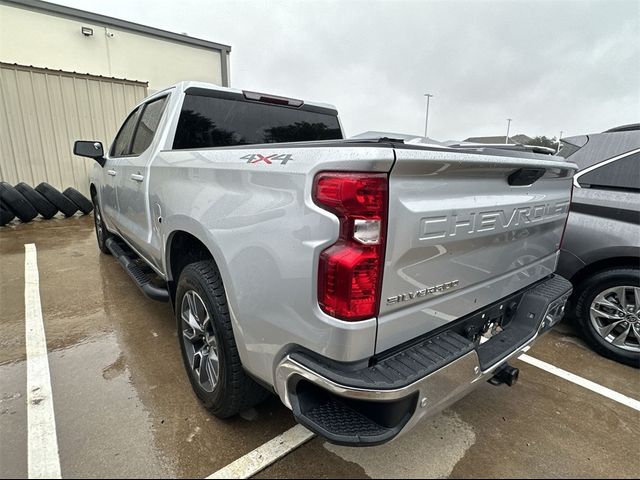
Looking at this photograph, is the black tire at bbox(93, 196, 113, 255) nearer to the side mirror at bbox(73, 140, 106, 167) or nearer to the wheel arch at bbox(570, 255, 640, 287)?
the side mirror at bbox(73, 140, 106, 167)

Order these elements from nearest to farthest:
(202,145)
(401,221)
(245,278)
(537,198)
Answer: (401,221) < (245,278) < (537,198) < (202,145)

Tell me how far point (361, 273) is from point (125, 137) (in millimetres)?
3729

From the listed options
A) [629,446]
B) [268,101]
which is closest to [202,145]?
[268,101]

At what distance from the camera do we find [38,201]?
8.05m

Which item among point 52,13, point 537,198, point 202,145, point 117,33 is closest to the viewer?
A: point 537,198

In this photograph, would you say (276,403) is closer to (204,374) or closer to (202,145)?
(204,374)

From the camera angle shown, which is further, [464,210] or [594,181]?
[594,181]

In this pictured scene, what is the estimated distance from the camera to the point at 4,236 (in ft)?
22.0

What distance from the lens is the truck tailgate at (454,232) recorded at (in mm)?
1342

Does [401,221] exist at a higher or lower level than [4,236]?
higher

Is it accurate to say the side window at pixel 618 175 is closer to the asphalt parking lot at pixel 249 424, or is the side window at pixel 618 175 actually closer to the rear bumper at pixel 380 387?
the asphalt parking lot at pixel 249 424

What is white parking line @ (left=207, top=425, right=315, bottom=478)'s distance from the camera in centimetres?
178

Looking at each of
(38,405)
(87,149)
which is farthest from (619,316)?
(87,149)

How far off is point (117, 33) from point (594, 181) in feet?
45.6
